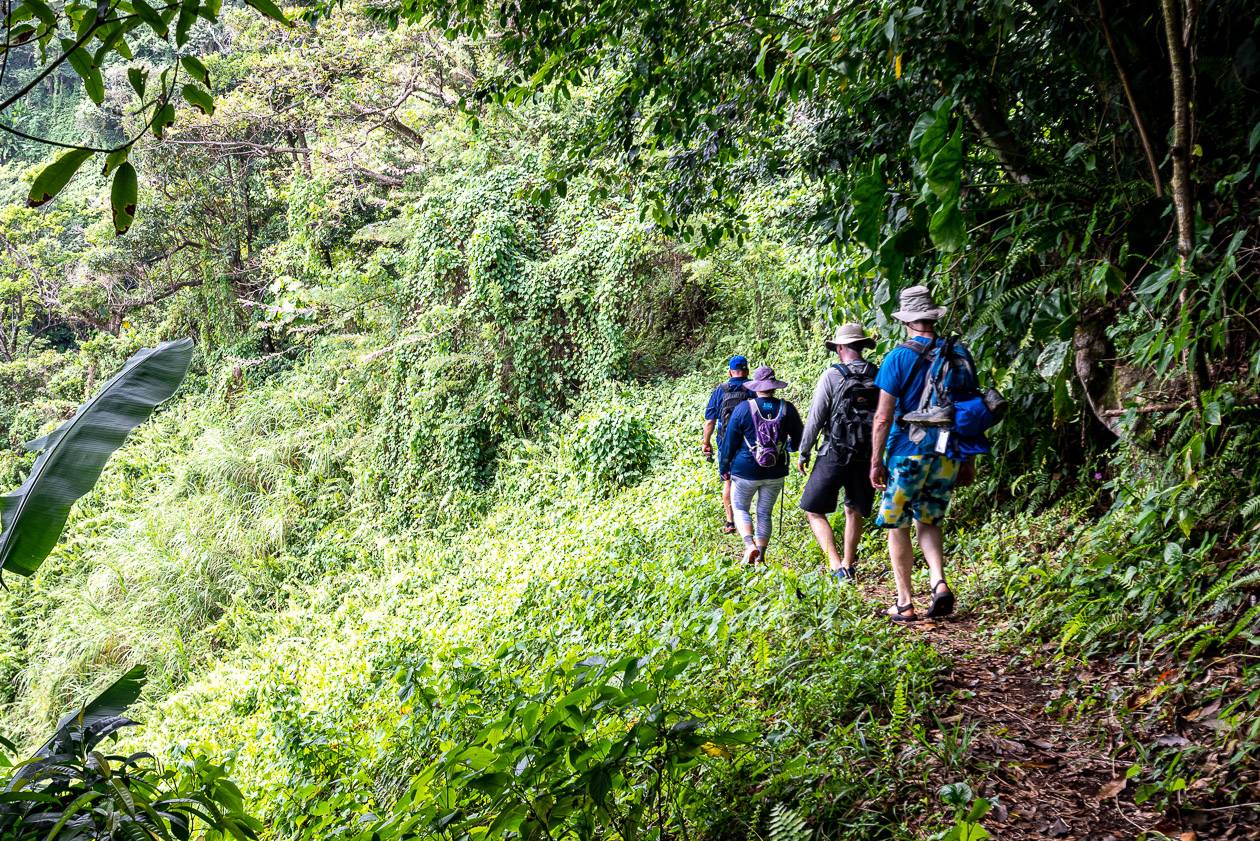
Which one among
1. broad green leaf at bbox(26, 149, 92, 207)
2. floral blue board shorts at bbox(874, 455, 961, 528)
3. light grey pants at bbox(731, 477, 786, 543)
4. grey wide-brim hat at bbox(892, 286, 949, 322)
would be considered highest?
broad green leaf at bbox(26, 149, 92, 207)

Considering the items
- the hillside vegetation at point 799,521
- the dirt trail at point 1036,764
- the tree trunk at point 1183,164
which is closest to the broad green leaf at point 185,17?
the hillside vegetation at point 799,521

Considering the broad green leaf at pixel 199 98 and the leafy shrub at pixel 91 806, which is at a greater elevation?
the broad green leaf at pixel 199 98

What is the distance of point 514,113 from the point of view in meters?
16.6

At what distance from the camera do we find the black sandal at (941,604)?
5.00m

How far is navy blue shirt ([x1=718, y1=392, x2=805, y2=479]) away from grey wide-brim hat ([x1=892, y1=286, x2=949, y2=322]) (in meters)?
2.02

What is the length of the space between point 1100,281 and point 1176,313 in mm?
571

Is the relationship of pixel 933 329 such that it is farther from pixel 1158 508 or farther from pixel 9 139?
pixel 9 139

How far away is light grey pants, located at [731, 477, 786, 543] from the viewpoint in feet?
22.9

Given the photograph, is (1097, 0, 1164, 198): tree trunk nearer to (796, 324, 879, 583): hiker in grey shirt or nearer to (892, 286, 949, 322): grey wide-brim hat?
(892, 286, 949, 322): grey wide-brim hat

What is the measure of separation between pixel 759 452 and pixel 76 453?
4846mm

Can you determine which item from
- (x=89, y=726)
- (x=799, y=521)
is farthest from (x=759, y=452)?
(x=89, y=726)

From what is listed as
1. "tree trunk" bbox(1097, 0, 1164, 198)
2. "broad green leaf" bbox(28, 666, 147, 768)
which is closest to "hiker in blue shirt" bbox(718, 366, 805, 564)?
"tree trunk" bbox(1097, 0, 1164, 198)

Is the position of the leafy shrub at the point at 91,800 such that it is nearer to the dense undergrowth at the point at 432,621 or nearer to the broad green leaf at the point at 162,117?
the dense undergrowth at the point at 432,621

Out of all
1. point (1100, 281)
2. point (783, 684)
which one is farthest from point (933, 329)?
point (783, 684)
